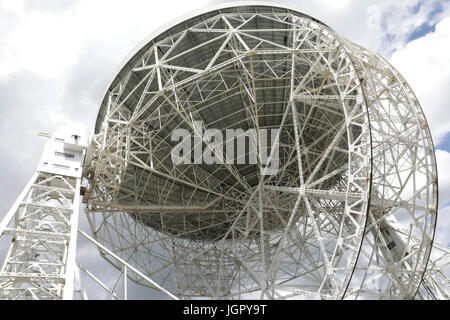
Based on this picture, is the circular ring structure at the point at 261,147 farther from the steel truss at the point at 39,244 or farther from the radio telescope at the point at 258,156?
the steel truss at the point at 39,244

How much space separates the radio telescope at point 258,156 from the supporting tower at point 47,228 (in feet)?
0.32

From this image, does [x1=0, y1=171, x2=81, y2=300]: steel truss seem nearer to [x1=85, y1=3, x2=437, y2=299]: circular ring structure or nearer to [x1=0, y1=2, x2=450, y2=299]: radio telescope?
[x1=0, y1=2, x2=450, y2=299]: radio telescope

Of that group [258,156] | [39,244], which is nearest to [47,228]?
[39,244]

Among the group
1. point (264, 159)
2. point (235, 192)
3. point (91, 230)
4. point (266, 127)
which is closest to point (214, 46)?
point (266, 127)

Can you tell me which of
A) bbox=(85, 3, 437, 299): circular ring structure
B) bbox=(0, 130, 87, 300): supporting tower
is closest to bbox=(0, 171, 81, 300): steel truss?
bbox=(0, 130, 87, 300): supporting tower

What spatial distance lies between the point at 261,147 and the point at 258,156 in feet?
2.58

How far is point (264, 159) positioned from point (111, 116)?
8.72m

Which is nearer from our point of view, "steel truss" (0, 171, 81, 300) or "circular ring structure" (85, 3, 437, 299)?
"steel truss" (0, 171, 81, 300)

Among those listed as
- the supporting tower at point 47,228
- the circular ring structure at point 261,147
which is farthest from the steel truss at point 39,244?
the circular ring structure at point 261,147

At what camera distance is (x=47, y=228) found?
1554 centimetres

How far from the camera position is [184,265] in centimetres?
2558

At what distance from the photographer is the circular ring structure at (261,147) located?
1466 cm

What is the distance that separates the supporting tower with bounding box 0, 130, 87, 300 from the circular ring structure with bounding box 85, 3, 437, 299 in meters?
1.34

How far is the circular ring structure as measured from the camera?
14656mm
